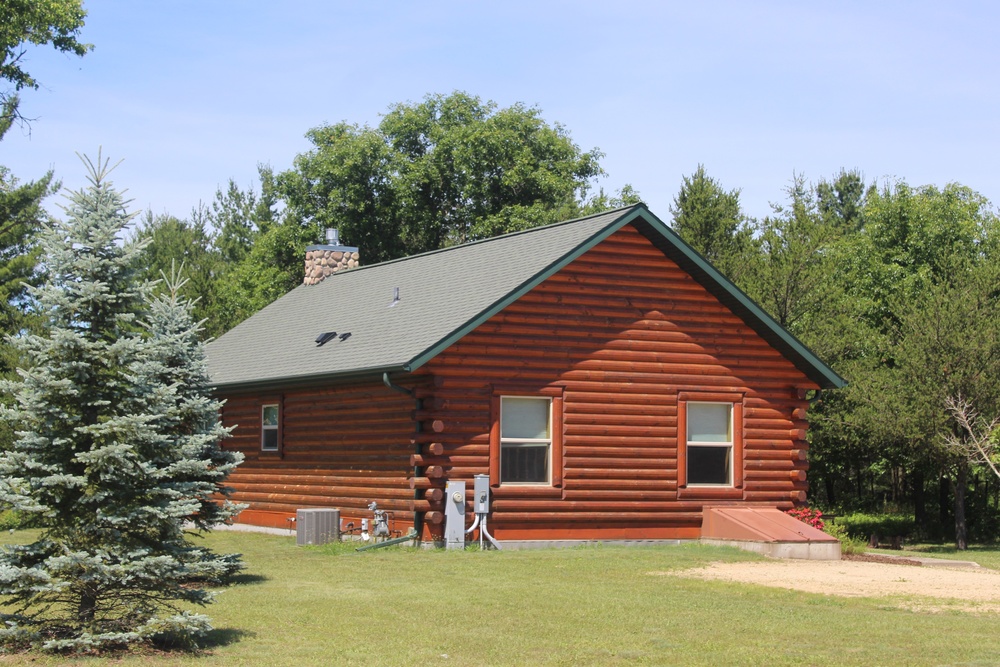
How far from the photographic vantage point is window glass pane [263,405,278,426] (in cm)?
2633

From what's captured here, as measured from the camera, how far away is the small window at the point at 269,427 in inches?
1035

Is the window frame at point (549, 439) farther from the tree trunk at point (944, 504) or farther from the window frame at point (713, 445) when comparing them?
the tree trunk at point (944, 504)

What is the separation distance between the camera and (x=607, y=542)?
72.9ft

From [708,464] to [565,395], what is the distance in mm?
3335

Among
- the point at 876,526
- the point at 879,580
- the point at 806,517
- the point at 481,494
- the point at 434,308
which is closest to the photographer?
the point at 879,580

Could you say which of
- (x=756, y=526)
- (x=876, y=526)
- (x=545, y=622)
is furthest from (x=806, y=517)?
(x=876, y=526)

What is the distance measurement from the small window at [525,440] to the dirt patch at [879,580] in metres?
4.28

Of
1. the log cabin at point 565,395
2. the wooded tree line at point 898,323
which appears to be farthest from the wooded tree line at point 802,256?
the log cabin at point 565,395

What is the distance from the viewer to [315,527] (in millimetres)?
21703

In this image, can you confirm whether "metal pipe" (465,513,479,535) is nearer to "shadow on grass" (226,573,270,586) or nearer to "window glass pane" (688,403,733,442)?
"window glass pane" (688,403,733,442)

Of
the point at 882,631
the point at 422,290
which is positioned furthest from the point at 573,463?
the point at 882,631

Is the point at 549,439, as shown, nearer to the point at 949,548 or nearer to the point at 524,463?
the point at 524,463

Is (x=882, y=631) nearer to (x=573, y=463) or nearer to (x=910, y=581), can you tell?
(x=910, y=581)

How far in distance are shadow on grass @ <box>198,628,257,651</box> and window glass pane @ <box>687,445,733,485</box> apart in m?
12.9
